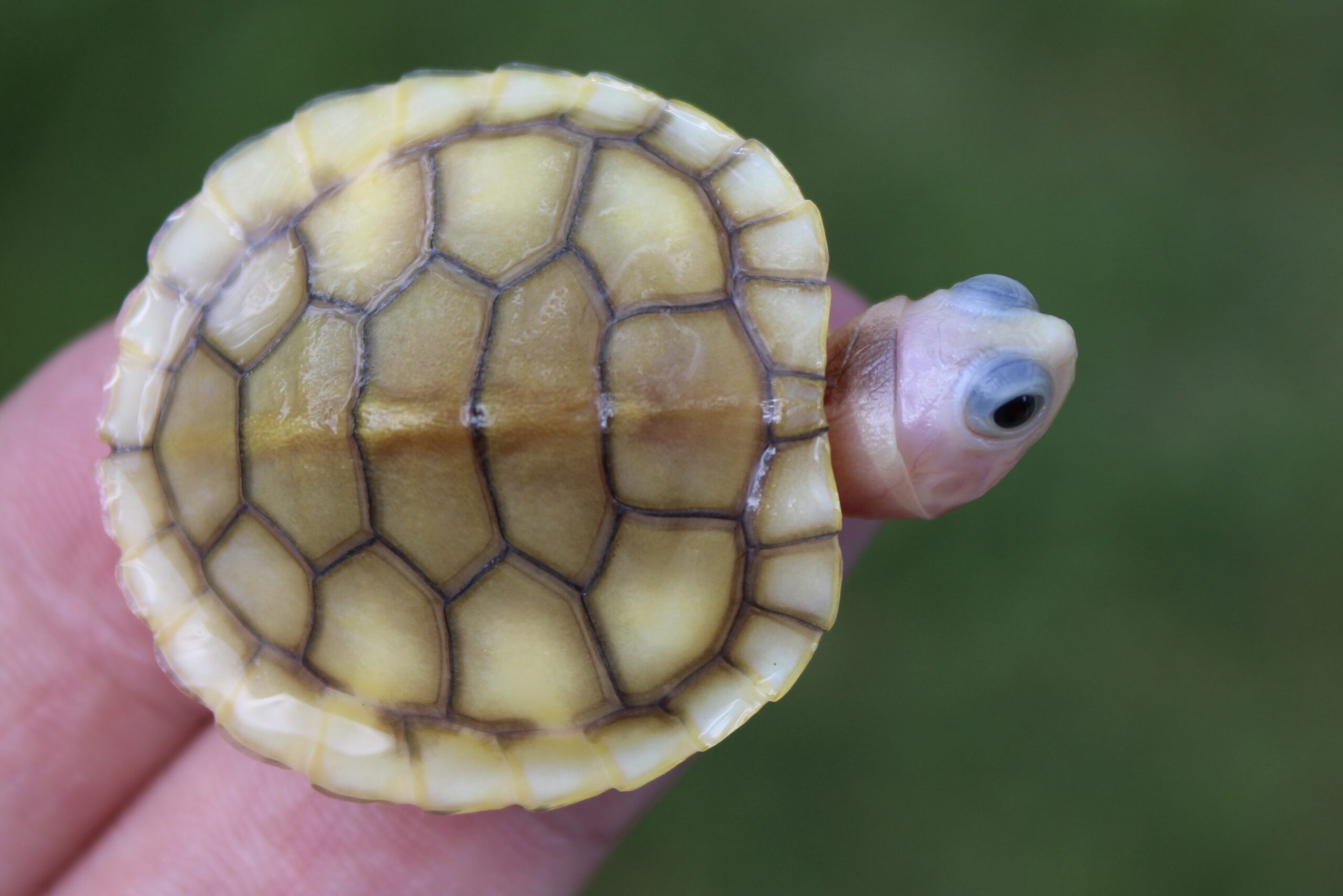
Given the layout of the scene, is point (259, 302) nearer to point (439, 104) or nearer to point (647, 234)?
point (439, 104)

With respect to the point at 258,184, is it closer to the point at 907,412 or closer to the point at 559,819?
the point at 907,412

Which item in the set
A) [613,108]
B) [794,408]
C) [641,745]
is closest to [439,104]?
[613,108]

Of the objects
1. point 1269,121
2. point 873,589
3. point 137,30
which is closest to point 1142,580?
Answer: point 873,589

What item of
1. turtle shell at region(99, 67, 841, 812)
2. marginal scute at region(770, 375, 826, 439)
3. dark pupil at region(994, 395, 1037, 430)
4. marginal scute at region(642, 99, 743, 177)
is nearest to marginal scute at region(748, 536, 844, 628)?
turtle shell at region(99, 67, 841, 812)

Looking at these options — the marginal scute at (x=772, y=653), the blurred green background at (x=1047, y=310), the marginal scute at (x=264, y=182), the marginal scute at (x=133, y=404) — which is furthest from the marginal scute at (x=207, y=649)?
the blurred green background at (x=1047, y=310)

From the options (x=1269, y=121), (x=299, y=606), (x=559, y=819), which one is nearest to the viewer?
(x=299, y=606)

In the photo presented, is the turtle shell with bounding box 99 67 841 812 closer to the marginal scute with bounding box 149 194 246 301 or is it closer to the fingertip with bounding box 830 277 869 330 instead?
the marginal scute with bounding box 149 194 246 301
